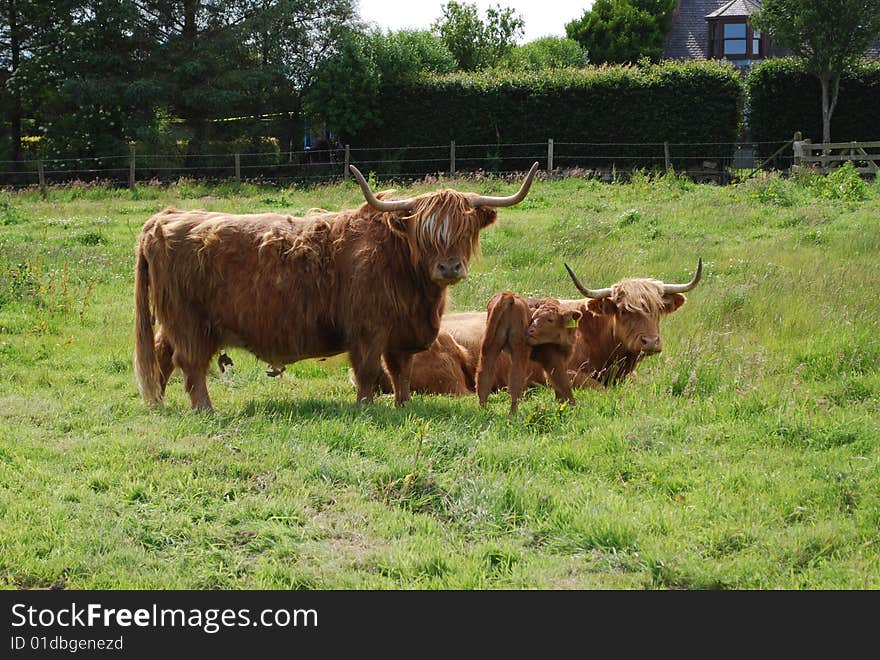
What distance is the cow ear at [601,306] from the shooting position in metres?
7.58

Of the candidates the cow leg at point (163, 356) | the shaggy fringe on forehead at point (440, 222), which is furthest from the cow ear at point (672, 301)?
the cow leg at point (163, 356)

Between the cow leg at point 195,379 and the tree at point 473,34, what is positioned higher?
Answer: the tree at point 473,34

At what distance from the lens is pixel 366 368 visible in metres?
7.15

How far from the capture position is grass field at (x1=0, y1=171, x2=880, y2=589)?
165 inches

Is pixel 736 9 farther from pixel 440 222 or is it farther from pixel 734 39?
pixel 440 222

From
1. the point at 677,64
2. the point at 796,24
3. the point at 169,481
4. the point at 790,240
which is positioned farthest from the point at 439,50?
the point at 169,481

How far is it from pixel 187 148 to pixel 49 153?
428 cm

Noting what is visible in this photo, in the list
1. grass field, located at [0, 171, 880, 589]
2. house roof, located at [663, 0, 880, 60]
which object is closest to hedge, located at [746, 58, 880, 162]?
house roof, located at [663, 0, 880, 60]

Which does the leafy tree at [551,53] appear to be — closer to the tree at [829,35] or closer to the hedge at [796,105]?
the hedge at [796,105]

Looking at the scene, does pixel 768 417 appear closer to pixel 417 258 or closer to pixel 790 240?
pixel 417 258

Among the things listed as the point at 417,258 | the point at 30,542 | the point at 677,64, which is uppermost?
the point at 677,64

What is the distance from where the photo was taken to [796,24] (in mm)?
A: 29016

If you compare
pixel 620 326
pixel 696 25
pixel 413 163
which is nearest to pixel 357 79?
pixel 413 163

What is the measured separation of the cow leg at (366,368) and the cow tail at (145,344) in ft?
4.85
